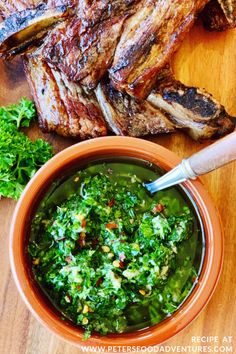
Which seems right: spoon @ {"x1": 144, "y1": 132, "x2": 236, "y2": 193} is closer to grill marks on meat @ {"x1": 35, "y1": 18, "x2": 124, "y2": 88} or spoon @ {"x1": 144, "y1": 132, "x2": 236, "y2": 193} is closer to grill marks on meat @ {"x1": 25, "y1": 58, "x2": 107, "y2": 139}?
grill marks on meat @ {"x1": 25, "y1": 58, "x2": 107, "y2": 139}

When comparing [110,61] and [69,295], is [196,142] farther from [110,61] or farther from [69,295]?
[69,295]

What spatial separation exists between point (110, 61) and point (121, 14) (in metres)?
0.21

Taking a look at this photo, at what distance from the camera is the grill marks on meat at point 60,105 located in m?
2.55

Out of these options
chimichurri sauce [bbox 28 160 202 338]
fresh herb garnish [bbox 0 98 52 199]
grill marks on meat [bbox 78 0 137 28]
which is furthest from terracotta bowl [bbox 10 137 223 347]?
grill marks on meat [bbox 78 0 137 28]

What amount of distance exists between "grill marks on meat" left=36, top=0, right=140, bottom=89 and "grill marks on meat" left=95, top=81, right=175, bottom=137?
0.50 ft

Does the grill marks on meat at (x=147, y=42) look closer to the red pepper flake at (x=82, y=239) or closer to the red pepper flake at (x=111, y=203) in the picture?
the red pepper flake at (x=111, y=203)

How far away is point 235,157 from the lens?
2.08m

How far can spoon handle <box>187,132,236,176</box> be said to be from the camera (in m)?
2.05

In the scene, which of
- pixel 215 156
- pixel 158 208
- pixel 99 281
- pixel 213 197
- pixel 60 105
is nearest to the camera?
pixel 215 156

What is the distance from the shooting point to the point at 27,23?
2439mm

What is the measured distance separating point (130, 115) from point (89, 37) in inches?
15.8

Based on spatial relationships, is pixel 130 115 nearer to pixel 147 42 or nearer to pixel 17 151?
pixel 147 42

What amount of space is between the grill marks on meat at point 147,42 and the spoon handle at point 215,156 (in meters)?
0.48

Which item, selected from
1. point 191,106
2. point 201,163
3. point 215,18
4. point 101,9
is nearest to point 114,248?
point 201,163
